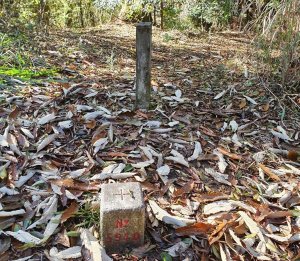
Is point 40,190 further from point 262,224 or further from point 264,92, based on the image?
point 264,92

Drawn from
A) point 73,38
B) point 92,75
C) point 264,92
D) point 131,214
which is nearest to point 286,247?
point 131,214

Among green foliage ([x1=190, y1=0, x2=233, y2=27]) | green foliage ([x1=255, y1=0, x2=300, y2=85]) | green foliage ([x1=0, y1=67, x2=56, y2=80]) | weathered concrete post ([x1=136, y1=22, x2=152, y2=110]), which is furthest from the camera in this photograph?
green foliage ([x1=190, y1=0, x2=233, y2=27])

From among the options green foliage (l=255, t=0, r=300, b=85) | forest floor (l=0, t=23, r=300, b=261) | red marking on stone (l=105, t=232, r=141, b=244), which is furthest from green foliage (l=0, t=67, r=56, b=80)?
red marking on stone (l=105, t=232, r=141, b=244)

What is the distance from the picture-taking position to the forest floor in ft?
5.77

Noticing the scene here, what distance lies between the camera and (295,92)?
10.9 ft

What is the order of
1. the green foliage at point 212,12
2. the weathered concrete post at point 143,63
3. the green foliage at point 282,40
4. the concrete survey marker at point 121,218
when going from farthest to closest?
the green foliage at point 212,12, the green foliage at point 282,40, the weathered concrete post at point 143,63, the concrete survey marker at point 121,218

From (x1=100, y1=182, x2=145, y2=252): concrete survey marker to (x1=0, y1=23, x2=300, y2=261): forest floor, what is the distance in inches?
2.0

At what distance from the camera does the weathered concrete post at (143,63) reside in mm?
2662

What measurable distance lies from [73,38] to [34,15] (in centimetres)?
147

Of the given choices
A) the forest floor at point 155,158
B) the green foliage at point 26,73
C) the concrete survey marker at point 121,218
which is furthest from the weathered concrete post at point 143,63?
the concrete survey marker at point 121,218

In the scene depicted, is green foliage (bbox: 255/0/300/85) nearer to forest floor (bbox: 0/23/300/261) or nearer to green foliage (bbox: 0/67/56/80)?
forest floor (bbox: 0/23/300/261)

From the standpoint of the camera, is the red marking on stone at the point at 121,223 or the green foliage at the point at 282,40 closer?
the red marking on stone at the point at 121,223

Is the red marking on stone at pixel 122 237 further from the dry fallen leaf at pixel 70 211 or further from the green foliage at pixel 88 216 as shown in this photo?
the dry fallen leaf at pixel 70 211

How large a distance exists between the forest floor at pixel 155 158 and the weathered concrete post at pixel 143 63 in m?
0.11
